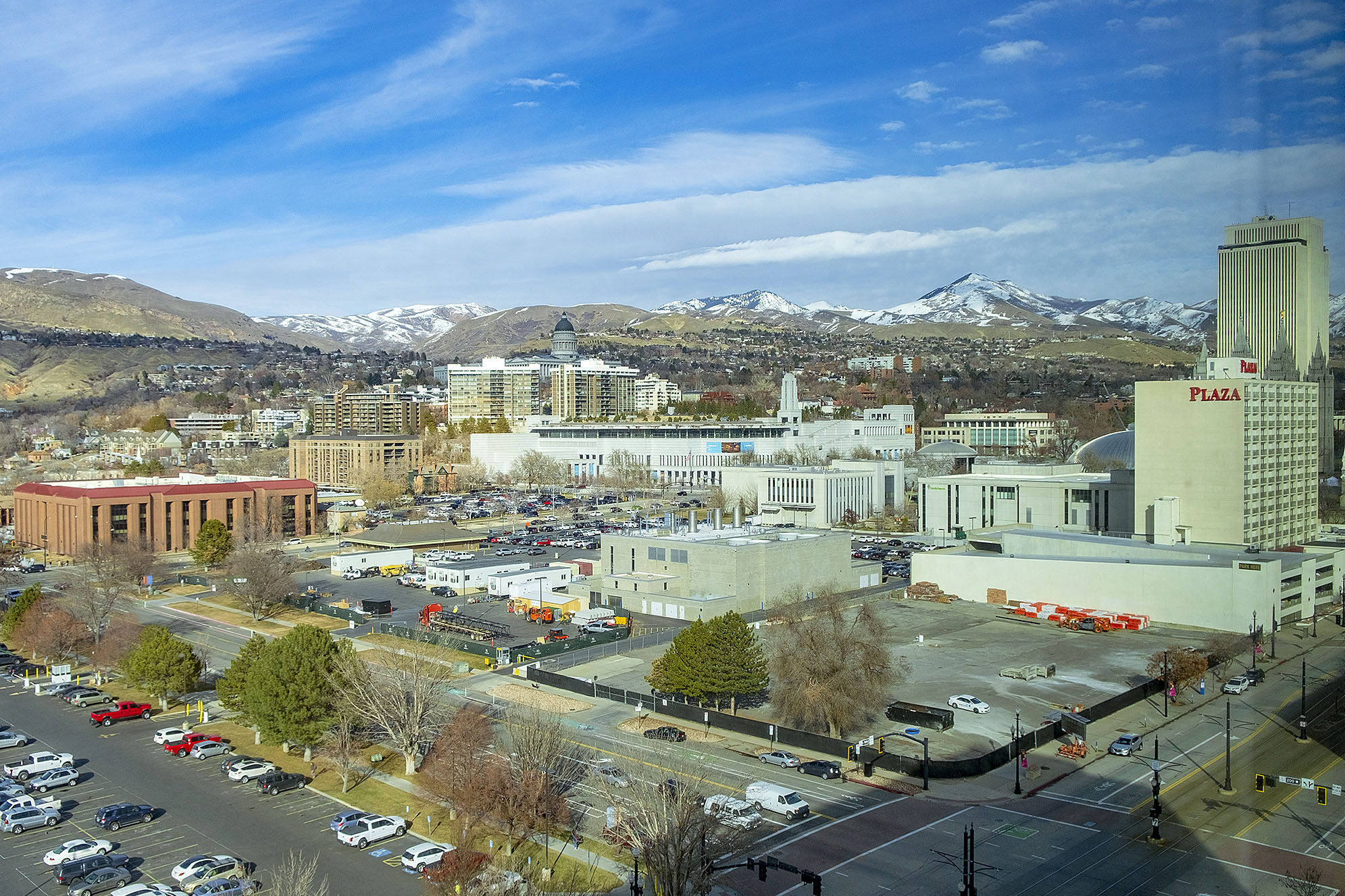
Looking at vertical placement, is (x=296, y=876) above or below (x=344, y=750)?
below

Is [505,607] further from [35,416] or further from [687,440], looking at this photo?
[35,416]

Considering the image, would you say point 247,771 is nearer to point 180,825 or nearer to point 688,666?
point 180,825

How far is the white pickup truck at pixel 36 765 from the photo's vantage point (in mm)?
21406

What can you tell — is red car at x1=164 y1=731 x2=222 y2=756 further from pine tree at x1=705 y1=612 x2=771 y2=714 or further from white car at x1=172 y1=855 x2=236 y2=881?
pine tree at x1=705 y1=612 x2=771 y2=714

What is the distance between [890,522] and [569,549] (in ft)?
70.6

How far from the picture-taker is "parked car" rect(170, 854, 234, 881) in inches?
637

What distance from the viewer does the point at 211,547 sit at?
49.0m

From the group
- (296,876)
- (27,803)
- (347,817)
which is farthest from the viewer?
(27,803)

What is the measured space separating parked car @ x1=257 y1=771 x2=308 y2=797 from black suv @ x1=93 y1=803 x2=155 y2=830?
208 centimetres

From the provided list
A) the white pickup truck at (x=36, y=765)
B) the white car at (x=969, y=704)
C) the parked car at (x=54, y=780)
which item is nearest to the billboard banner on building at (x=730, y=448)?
the white car at (x=969, y=704)

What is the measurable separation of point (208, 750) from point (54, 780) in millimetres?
3011

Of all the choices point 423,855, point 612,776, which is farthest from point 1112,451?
point 423,855

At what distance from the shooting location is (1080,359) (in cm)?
18275

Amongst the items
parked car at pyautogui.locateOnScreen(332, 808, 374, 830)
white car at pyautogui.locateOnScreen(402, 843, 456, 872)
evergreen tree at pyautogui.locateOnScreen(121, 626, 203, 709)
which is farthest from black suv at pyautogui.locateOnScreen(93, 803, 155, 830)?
evergreen tree at pyautogui.locateOnScreen(121, 626, 203, 709)
